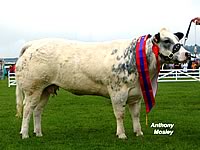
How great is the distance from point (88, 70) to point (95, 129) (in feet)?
6.53

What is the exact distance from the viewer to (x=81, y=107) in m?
15.5

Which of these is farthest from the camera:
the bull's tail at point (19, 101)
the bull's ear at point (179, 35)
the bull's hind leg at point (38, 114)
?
the bull's tail at point (19, 101)

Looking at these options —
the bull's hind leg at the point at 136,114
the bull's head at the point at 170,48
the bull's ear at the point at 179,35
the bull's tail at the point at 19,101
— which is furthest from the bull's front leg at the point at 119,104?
the bull's tail at the point at 19,101

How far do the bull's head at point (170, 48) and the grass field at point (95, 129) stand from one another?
65.1 inches

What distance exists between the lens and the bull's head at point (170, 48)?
873cm

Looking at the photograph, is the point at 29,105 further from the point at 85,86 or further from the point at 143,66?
the point at 143,66

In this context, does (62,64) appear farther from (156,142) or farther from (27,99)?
(156,142)

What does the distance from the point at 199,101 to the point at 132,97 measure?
8.64 meters

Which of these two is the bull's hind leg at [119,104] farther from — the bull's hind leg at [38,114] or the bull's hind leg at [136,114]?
the bull's hind leg at [38,114]

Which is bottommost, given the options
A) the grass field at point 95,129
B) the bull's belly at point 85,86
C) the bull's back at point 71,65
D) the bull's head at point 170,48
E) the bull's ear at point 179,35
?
the grass field at point 95,129

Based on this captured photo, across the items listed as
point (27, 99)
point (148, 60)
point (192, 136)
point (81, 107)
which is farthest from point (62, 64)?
point (81, 107)

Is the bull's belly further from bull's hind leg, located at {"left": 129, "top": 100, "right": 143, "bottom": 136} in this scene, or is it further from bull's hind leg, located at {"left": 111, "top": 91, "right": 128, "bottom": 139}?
bull's hind leg, located at {"left": 129, "top": 100, "right": 143, "bottom": 136}

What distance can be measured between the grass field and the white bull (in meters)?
0.49

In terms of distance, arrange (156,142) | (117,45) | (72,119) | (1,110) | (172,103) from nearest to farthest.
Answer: (156,142)
(117,45)
(72,119)
(1,110)
(172,103)
